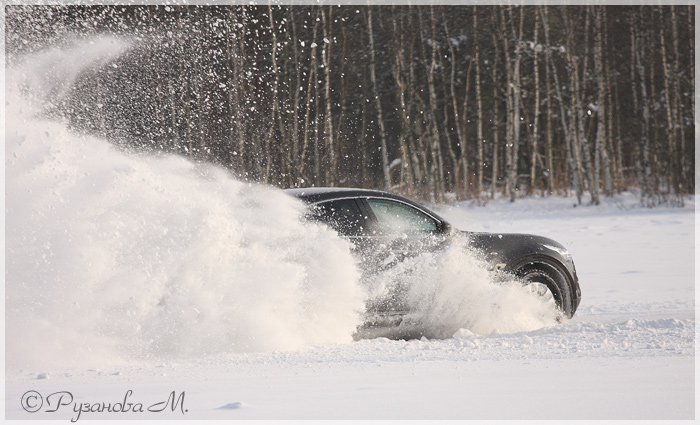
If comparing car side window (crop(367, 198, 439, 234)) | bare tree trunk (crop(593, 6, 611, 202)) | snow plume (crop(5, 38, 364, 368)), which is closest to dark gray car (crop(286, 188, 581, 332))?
car side window (crop(367, 198, 439, 234))

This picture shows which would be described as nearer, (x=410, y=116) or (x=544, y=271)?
(x=544, y=271)

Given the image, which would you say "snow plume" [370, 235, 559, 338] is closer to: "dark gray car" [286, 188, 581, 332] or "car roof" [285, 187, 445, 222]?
"dark gray car" [286, 188, 581, 332]

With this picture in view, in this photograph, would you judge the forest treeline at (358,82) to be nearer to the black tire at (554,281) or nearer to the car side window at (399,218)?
the car side window at (399,218)

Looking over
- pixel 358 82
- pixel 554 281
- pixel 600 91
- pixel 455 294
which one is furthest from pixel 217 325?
pixel 600 91

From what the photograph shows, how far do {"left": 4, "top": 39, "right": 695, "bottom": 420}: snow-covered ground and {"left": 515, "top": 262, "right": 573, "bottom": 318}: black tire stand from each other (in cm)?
35

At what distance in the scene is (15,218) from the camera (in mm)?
5785

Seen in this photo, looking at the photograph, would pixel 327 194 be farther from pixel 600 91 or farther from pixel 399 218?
pixel 600 91

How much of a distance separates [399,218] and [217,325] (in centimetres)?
199

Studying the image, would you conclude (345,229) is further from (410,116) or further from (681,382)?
(410,116)

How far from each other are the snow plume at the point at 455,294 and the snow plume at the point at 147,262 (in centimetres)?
47

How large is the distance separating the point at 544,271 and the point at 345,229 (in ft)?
7.54

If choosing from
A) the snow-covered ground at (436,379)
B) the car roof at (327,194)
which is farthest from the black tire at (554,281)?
the car roof at (327,194)

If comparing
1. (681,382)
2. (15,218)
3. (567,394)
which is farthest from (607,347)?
(15,218)

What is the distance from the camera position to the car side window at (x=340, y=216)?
21.2 ft
